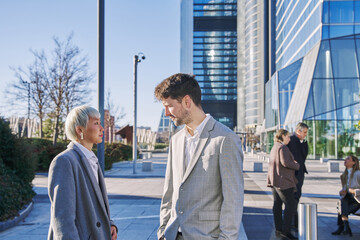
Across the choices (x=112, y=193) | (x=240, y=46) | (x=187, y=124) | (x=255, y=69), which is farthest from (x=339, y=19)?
(x=240, y=46)

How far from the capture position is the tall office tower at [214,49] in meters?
134

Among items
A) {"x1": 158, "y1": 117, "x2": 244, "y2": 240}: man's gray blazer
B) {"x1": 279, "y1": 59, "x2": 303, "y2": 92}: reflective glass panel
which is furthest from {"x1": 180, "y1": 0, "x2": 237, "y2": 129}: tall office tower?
{"x1": 158, "y1": 117, "x2": 244, "y2": 240}: man's gray blazer

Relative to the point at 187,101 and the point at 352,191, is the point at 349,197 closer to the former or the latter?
the point at 352,191

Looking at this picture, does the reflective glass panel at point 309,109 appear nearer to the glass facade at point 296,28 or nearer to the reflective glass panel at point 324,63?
the reflective glass panel at point 324,63

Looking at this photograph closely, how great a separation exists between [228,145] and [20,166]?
8.33 m

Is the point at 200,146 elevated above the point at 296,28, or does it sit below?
below

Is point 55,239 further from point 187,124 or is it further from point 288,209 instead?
point 288,209

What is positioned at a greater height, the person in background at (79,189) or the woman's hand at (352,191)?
the person in background at (79,189)

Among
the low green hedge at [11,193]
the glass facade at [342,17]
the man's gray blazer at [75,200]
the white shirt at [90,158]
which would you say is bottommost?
the low green hedge at [11,193]

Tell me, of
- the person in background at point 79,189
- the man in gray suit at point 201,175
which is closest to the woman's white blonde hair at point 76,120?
the person in background at point 79,189

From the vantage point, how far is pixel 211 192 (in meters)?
2.53

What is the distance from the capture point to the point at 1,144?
361 inches

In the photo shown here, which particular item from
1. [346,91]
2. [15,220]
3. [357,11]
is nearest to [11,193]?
[15,220]

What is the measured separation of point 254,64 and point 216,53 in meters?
35.7
